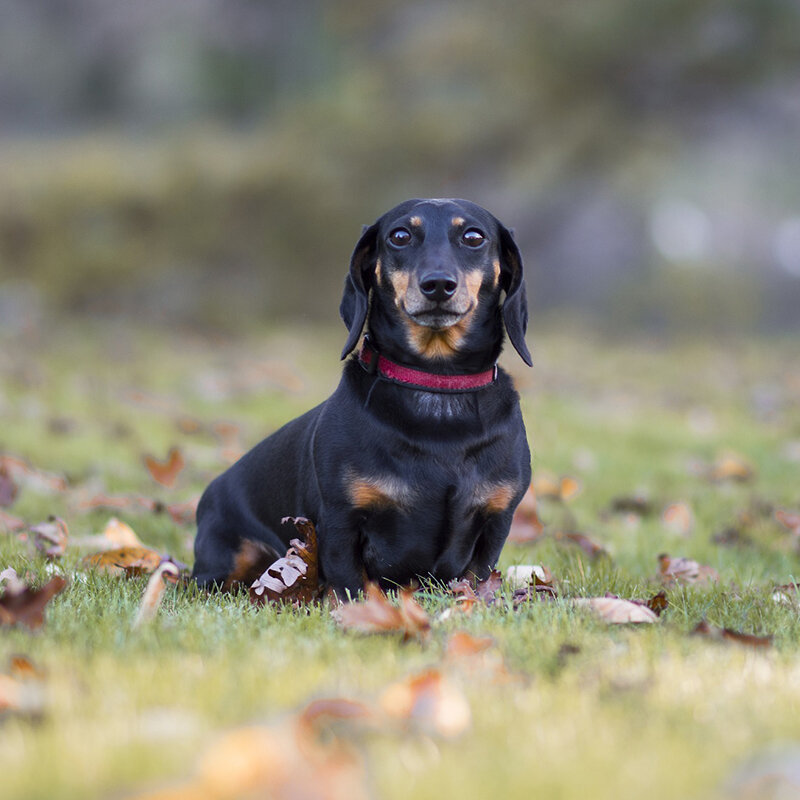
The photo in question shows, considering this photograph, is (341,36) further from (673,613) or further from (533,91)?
(673,613)

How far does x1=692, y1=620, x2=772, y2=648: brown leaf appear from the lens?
2.23 meters

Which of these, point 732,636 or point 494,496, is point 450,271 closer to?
point 494,496

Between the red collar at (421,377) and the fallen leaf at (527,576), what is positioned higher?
the red collar at (421,377)

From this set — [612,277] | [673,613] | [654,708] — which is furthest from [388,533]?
[612,277]

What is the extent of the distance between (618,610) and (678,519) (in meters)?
1.76

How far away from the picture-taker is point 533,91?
41.2ft

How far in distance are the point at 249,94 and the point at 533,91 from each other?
11.2 feet

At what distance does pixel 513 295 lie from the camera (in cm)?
296

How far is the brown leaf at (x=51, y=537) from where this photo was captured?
10.6 ft

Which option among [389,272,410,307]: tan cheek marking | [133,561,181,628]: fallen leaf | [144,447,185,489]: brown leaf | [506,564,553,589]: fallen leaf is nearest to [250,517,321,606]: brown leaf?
[133,561,181,628]: fallen leaf

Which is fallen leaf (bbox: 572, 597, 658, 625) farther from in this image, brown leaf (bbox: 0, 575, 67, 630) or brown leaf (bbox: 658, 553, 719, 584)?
brown leaf (bbox: 0, 575, 67, 630)

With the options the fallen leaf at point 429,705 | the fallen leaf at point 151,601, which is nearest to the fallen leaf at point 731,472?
the fallen leaf at point 151,601

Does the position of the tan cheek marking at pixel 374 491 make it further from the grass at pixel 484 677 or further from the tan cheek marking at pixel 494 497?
the grass at pixel 484 677

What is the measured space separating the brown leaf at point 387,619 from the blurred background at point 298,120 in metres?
9.96
